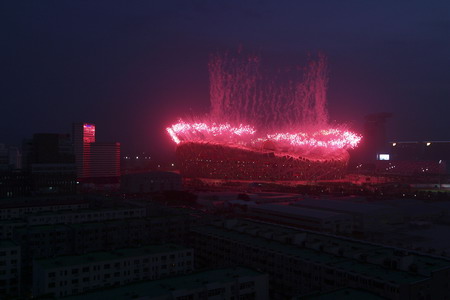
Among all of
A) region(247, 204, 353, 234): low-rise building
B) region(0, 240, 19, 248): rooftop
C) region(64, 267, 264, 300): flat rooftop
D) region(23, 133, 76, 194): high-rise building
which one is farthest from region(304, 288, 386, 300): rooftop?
region(23, 133, 76, 194): high-rise building

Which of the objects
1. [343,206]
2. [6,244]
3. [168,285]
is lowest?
[168,285]

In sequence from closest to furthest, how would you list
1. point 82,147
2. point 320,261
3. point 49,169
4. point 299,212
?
point 320,261 < point 299,212 < point 49,169 < point 82,147

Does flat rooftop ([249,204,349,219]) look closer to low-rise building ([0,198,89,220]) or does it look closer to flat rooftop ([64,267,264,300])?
low-rise building ([0,198,89,220])

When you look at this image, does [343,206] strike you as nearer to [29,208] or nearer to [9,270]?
[29,208]

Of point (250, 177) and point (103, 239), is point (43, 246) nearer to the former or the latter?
point (103, 239)

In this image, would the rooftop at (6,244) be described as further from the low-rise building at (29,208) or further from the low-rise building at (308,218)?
the low-rise building at (308,218)

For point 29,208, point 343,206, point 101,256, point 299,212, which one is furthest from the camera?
point 343,206

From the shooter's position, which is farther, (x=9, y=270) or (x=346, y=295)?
(x=9, y=270)

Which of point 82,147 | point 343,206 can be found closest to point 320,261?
point 343,206
